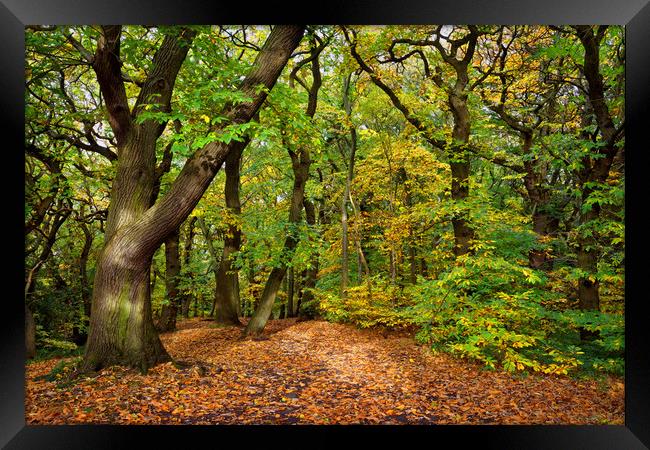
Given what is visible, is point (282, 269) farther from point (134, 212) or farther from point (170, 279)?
point (134, 212)

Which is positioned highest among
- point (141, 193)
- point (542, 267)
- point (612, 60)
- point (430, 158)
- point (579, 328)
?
point (612, 60)

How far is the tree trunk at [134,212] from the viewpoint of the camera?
A: 3.41 meters

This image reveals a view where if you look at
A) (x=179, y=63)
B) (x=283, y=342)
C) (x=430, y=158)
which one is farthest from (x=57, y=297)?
(x=430, y=158)

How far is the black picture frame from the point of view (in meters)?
2.64

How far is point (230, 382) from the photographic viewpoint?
3.60m

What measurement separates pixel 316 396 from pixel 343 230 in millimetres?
5069

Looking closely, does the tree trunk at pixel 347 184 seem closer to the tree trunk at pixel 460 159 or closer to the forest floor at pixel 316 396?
the tree trunk at pixel 460 159

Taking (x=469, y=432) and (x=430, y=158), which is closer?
(x=469, y=432)

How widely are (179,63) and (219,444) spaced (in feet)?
13.1

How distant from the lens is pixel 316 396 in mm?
3506

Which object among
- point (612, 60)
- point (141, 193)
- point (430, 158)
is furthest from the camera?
point (430, 158)
